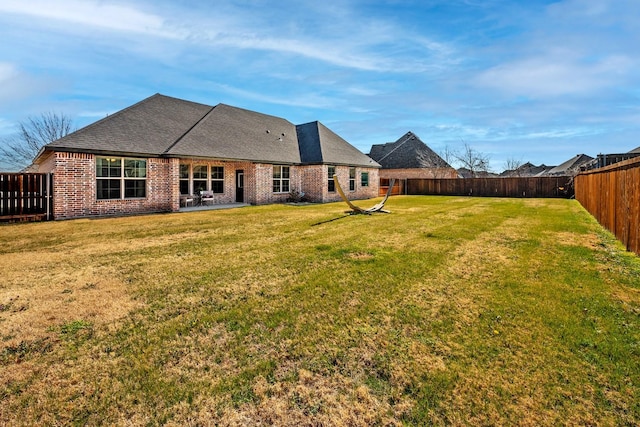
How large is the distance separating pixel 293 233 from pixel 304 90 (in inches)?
815

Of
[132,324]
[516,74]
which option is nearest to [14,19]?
[132,324]

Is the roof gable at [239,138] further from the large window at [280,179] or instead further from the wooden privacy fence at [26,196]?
the wooden privacy fence at [26,196]

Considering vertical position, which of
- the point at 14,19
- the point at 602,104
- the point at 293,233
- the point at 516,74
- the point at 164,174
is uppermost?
the point at 602,104

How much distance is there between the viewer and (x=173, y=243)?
278 inches

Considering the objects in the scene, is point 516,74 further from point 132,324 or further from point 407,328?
point 132,324

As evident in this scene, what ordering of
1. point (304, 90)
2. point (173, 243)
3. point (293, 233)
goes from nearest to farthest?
point (173, 243) → point (293, 233) → point (304, 90)

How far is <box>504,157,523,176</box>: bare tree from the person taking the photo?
1898 inches

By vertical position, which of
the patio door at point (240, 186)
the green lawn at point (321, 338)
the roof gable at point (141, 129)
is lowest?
the green lawn at point (321, 338)

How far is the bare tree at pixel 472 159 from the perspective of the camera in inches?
1724

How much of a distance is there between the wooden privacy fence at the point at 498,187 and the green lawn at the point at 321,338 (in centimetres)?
2341

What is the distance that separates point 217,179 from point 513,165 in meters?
50.1

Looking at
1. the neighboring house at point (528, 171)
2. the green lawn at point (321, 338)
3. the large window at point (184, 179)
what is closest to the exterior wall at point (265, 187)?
the large window at point (184, 179)

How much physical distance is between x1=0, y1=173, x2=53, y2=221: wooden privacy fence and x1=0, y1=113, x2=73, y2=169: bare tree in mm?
27969

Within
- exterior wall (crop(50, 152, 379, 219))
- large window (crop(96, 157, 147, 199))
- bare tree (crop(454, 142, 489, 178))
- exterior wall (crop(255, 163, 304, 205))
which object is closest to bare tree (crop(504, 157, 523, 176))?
bare tree (crop(454, 142, 489, 178))
